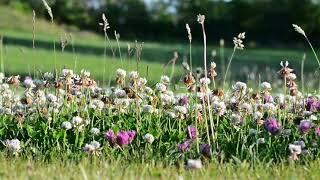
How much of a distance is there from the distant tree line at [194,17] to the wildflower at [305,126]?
134ft

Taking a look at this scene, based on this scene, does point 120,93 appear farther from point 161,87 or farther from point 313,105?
point 313,105

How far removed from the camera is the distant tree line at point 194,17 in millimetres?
46906

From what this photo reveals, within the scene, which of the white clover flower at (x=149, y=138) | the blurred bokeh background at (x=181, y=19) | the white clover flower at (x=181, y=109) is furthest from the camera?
the blurred bokeh background at (x=181, y=19)

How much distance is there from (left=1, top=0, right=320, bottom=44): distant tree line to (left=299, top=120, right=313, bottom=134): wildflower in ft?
134

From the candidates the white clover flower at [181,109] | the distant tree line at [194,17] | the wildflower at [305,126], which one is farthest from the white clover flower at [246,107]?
the distant tree line at [194,17]

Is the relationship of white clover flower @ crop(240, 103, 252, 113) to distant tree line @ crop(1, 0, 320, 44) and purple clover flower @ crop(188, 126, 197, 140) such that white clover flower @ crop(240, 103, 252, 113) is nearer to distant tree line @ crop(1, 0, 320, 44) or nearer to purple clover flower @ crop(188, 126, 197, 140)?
purple clover flower @ crop(188, 126, 197, 140)

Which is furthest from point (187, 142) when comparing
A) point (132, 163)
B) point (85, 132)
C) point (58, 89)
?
point (58, 89)

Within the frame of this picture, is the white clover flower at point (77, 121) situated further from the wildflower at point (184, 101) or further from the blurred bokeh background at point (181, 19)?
the blurred bokeh background at point (181, 19)

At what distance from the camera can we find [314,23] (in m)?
47.2

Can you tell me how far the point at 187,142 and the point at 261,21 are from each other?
44.2m

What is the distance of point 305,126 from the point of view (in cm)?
444

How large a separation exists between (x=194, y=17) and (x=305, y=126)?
144 feet

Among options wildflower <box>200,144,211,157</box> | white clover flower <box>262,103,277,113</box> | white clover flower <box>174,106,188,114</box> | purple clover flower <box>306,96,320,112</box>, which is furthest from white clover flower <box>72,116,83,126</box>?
purple clover flower <box>306,96,320,112</box>

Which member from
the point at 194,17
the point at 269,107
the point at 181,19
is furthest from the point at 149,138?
the point at 181,19
